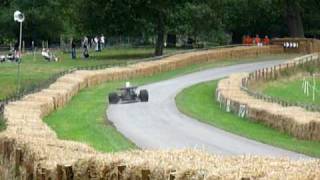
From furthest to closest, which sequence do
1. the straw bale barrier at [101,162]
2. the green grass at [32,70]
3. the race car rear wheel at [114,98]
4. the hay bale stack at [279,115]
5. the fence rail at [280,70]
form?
the fence rail at [280,70]
the green grass at [32,70]
the race car rear wheel at [114,98]
the hay bale stack at [279,115]
the straw bale barrier at [101,162]

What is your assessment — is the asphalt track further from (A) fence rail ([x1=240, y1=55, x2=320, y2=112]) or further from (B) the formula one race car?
(A) fence rail ([x1=240, y1=55, x2=320, y2=112])

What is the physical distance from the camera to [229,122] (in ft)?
102

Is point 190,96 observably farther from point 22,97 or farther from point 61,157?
point 61,157

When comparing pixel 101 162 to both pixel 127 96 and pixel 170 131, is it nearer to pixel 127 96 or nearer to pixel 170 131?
pixel 170 131

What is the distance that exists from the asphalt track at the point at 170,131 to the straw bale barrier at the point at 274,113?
2194 millimetres

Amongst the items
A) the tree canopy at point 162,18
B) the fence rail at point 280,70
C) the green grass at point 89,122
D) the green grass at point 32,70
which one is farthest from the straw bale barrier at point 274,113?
the tree canopy at point 162,18

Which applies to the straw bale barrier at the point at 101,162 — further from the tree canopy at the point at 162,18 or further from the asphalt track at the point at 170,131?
the tree canopy at the point at 162,18

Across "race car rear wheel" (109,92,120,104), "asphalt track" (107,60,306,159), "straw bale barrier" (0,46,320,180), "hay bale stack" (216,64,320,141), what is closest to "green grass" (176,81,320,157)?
"hay bale stack" (216,64,320,141)

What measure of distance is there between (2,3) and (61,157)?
8722cm

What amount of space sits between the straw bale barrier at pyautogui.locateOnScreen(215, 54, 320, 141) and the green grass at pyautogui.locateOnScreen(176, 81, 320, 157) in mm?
285

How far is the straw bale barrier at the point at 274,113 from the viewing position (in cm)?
2688

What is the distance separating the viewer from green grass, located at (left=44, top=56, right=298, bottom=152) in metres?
25.0

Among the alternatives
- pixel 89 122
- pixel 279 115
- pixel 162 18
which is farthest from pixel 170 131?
pixel 162 18

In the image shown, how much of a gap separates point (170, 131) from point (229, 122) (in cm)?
378
